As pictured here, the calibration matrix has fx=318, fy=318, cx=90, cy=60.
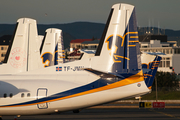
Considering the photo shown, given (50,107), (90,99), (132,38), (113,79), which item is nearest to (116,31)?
(132,38)

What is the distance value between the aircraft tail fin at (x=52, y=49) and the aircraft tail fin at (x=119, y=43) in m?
11.4

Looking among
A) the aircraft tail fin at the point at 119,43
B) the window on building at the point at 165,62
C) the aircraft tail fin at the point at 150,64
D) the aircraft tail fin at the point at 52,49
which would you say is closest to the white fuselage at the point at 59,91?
the aircraft tail fin at the point at 119,43

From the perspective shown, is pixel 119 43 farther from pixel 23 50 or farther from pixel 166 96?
pixel 166 96

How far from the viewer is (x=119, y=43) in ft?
69.7

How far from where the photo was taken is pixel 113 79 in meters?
20.5

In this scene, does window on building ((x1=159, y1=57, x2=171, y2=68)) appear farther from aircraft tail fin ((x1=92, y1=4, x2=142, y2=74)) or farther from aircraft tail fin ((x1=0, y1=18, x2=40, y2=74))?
aircraft tail fin ((x1=92, y1=4, x2=142, y2=74))

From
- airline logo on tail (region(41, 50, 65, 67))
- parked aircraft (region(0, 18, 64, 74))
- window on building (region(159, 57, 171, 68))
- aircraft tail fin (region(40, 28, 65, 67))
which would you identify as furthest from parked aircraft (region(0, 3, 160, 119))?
window on building (region(159, 57, 171, 68))

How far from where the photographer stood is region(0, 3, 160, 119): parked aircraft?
20.4 metres

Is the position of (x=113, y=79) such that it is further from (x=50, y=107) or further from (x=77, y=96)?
(x=50, y=107)

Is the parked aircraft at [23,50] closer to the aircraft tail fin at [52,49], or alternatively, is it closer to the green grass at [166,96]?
the aircraft tail fin at [52,49]

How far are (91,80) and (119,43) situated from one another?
10.3 ft

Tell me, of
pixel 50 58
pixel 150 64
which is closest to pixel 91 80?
pixel 50 58

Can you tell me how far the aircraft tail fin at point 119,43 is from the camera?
2092 centimetres

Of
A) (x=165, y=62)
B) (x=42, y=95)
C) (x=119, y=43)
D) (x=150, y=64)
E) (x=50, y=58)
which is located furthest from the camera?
(x=165, y=62)
